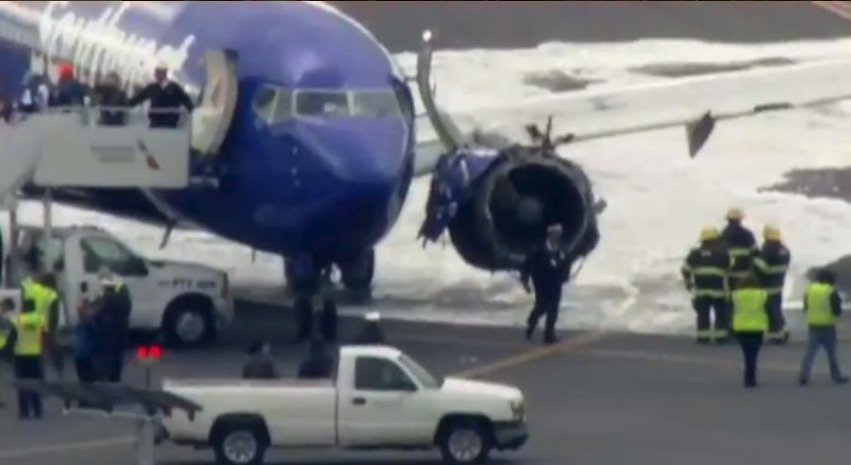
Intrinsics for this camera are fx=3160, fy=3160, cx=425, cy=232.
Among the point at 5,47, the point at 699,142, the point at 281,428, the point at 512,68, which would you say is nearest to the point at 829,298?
the point at 281,428

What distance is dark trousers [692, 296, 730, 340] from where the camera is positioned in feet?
133

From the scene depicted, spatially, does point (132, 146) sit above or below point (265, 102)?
below

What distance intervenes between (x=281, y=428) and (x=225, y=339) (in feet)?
37.9

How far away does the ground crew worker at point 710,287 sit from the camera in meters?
40.7

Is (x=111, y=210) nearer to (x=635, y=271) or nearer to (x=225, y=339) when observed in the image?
(x=225, y=339)

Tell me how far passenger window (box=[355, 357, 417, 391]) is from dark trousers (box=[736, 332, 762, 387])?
6.90 meters

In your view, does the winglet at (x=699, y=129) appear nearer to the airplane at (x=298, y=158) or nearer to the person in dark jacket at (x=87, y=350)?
the airplane at (x=298, y=158)

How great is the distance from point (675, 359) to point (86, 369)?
7940 millimetres

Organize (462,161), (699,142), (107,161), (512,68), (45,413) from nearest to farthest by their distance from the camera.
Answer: (45,413)
(107,161)
(462,161)
(699,142)
(512,68)

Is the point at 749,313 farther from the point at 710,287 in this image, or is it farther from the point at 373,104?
the point at 373,104

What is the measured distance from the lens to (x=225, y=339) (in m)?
41.0

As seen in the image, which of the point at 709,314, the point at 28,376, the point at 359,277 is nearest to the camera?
the point at 28,376

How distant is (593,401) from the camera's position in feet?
115

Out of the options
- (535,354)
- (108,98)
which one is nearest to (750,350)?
(535,354)
